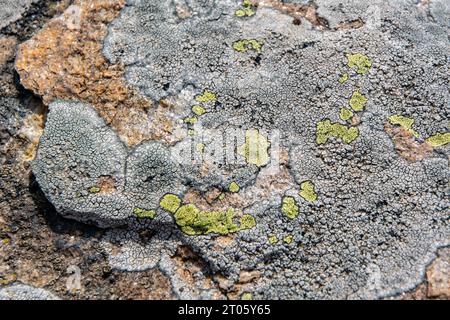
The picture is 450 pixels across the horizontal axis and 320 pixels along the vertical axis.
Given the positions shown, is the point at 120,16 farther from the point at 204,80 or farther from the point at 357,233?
the point at 357,233

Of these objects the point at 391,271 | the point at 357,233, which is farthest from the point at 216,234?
the point at 391,271

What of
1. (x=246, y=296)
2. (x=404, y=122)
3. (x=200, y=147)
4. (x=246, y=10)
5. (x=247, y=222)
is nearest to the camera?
(x=246, y=296)

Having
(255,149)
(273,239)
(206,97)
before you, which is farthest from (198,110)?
(273,239)

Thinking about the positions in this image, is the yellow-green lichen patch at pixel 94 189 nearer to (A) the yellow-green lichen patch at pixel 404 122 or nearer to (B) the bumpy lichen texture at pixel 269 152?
(B) the bumpy lichen texture at pixel 269 152

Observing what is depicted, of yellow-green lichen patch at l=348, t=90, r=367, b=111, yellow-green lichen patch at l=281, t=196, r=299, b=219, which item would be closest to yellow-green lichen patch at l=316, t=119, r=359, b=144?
yellow-green lichen patch at l=348, t=90, r=367, b=111

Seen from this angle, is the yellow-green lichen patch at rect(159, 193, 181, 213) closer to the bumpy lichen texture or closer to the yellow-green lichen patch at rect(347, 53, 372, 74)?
the bumpy lichen texture

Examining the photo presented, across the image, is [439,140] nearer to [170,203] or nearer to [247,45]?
[247,45]

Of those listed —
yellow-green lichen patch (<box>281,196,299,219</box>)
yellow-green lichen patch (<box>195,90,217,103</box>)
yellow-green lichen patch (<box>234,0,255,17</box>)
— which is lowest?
yellow-green lichen patch (<box>281,196,299,219</box>)
